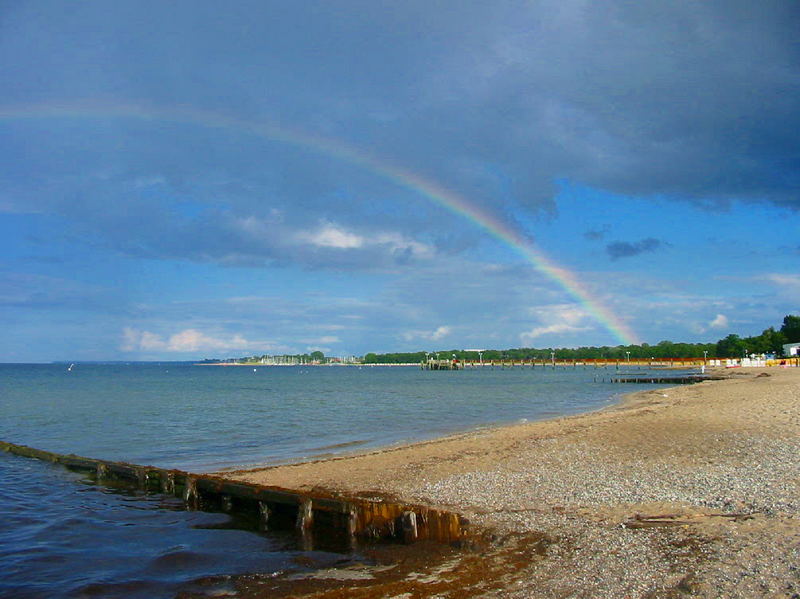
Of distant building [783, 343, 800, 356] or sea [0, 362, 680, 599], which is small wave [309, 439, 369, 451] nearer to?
sea [0, 362, 680, 599]

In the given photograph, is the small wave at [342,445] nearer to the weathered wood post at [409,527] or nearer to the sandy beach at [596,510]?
the sandy beach at [596,510]

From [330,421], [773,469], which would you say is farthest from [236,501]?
[330,421]

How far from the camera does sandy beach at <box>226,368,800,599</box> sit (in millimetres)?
8266

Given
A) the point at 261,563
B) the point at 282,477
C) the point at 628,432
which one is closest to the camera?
the point at 261,563

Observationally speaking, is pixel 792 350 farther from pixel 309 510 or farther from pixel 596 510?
pixel 309 510

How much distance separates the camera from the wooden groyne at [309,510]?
11.1 meters

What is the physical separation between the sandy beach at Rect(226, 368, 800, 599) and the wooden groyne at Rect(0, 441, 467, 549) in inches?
28.2

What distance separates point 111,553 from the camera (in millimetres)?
11836

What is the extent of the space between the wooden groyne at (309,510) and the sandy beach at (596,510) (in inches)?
28.2

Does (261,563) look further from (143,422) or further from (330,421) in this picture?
(143,422)

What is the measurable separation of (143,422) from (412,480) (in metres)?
29.0

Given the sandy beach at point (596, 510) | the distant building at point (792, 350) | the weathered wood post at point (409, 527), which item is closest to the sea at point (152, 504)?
the weathered wood post at point (409, 527)

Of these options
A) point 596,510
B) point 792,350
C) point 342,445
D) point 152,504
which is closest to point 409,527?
point 596,510

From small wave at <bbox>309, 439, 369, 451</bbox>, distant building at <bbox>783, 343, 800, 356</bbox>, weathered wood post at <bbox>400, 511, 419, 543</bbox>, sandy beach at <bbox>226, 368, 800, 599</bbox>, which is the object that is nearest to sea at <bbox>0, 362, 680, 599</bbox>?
small wave at <bbox>309, 439, 369, 451</bbox>
